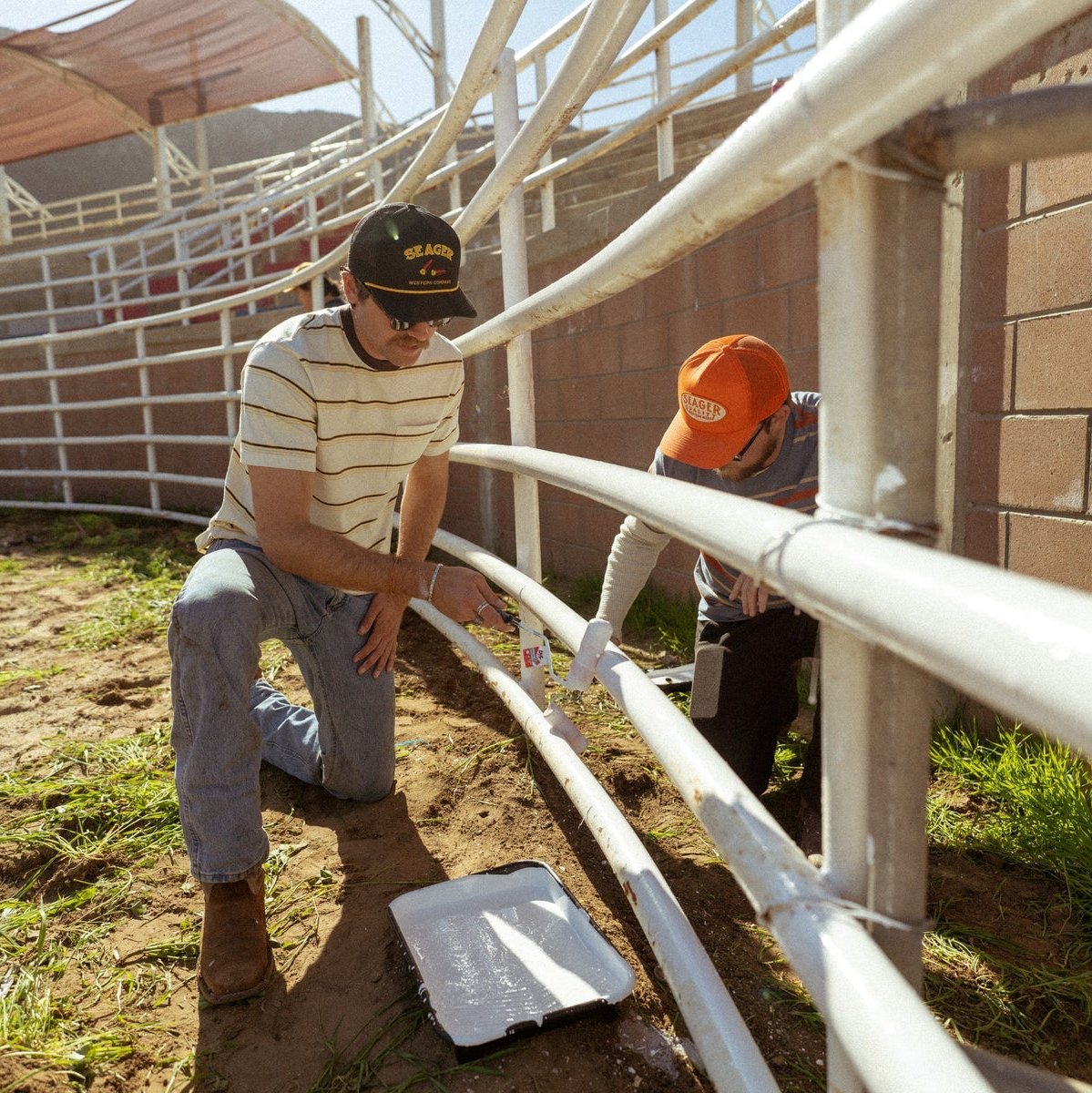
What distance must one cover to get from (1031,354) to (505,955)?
1896 millimetres

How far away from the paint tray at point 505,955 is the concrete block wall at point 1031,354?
1452mm

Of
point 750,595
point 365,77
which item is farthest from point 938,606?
point 365,77

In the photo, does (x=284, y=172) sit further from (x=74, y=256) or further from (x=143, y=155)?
(x=143, y=155)

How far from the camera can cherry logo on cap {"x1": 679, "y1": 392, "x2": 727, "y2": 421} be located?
2.04 meters

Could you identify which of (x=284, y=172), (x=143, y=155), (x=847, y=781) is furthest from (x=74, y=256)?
(x=847, y=781)

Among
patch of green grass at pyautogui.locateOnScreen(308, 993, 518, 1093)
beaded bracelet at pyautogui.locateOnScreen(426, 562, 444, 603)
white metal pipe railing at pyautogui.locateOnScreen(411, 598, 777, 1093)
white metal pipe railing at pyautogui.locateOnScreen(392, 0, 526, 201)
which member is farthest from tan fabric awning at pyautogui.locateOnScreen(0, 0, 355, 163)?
patch of green grass at pyautogui.locateOnScreen(308, 993, 518, 1093)

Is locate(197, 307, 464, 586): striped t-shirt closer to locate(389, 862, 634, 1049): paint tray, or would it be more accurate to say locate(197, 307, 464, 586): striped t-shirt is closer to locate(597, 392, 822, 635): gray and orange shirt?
locate(597, 392, 822, 635): gray and orange shirt

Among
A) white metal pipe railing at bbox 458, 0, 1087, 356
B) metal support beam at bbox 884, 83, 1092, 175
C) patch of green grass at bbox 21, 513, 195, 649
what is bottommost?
patch of green grass at bbox 21, 513, 195, 649

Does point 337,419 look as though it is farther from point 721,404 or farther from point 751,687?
point 751,687

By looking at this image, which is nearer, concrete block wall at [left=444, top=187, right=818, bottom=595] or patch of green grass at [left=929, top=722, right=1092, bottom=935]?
patch of green grass at [left=929, top=722, right=1092, bottom=935]

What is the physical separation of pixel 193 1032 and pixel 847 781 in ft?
4.58

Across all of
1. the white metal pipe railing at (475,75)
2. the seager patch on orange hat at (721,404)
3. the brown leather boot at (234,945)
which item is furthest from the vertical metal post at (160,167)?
the brown leather boot at (234,945)

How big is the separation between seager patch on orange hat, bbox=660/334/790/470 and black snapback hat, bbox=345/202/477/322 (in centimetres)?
55

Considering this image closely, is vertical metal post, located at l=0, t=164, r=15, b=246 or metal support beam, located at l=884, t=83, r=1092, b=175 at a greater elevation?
vertical metal post, located at l=0, t=164, r=15, b=246
